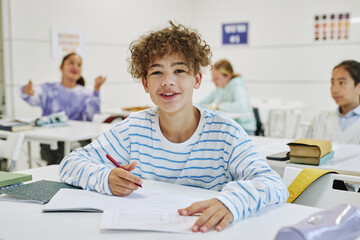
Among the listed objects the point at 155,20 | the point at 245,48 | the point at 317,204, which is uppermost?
the point at 155,20

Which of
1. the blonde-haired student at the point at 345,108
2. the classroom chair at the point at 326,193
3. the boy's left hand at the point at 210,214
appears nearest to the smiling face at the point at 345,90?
the blonde-haired student at the point at 345,108

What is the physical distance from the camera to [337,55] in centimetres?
658

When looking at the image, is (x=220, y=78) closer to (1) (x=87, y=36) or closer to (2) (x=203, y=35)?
(2) (x=203, y=35)

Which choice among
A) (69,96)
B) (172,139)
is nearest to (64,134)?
(69,96)

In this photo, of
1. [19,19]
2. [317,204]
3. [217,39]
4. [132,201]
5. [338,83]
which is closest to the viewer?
[132,201]

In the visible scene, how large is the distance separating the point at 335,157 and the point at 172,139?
1183 mm

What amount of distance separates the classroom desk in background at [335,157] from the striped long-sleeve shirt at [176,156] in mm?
733

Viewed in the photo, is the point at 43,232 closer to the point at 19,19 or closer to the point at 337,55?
the point at 19,19

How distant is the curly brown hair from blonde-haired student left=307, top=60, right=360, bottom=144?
1864mm

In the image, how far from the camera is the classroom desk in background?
7.09 feet

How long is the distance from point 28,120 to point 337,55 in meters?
4.84

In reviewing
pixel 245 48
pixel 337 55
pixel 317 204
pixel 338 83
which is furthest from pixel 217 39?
pixel 317 204

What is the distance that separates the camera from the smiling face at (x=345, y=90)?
3.24 meters

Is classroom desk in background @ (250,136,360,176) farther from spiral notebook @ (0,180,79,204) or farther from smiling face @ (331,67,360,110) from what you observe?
spiral notebook @ (0,180,79,204)
